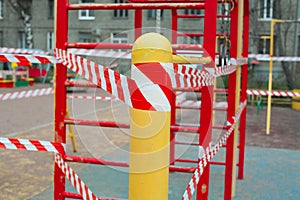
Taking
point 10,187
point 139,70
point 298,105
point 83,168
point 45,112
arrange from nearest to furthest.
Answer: point 139,70 → point 10,187 → point 83,168 → point 45,112 → point 298,105

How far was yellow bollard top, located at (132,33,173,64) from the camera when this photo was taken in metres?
1.40

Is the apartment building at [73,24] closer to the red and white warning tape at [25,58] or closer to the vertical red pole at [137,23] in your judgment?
the vertical red pole at [137,23]

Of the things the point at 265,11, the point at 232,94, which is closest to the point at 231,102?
the point at 232,94

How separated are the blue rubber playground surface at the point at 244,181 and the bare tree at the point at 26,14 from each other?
23.6 meters

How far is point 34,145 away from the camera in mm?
2285

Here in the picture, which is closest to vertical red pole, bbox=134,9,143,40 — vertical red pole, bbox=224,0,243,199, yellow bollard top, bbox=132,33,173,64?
vertical red pole, bbox=224,0,243,199

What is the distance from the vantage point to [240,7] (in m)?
3.59

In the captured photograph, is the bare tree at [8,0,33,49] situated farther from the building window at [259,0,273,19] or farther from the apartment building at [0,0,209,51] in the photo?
the building window at [259,0,273,19]

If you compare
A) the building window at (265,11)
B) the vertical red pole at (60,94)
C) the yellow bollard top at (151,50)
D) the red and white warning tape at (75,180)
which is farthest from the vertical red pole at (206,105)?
the building window at (265,11)

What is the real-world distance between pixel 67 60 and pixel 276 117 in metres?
9.43

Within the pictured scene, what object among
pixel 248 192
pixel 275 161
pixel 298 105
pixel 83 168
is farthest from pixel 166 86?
pixel 298 105

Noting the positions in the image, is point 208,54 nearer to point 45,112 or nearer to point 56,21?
point 56,21

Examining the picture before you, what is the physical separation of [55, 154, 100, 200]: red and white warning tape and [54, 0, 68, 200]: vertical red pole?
6 cm

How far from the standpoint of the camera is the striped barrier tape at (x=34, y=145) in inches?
88.1
